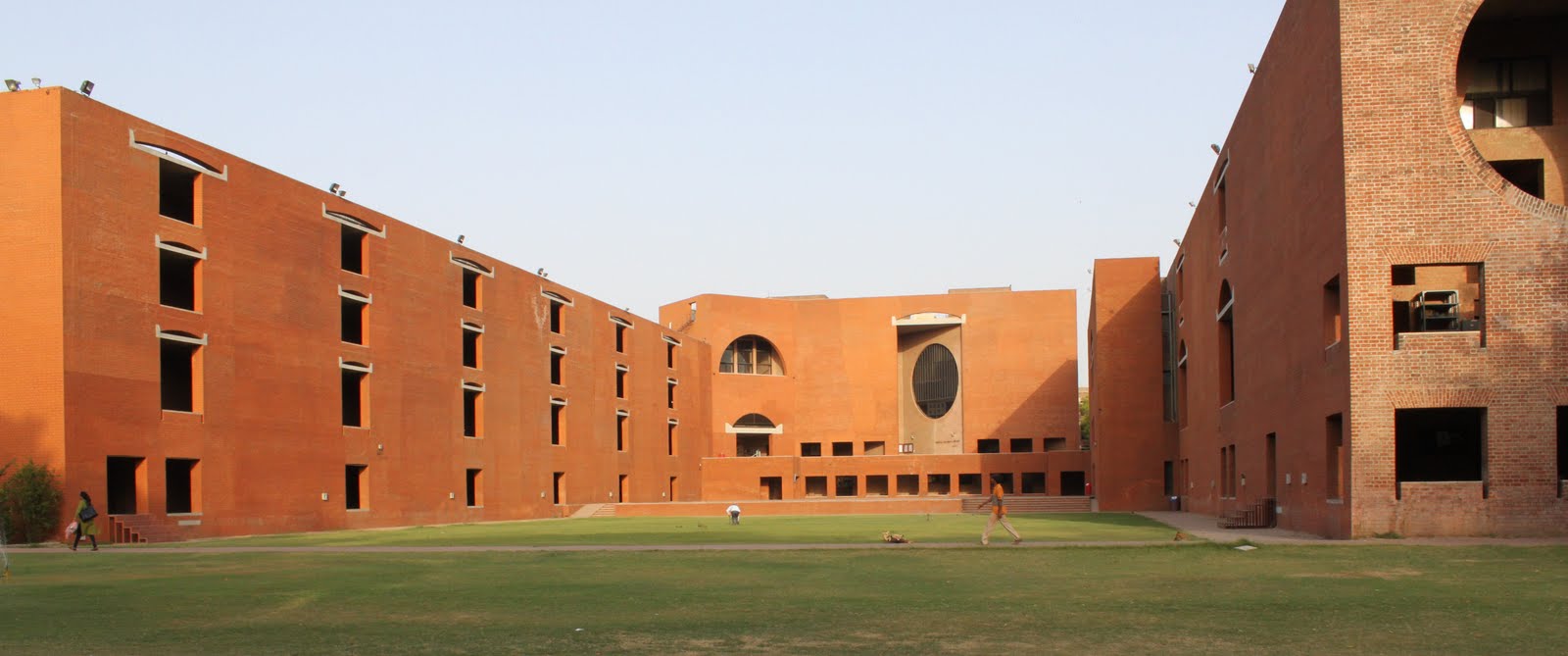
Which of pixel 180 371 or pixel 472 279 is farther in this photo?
pixel 472 279

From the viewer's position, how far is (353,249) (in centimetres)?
4744

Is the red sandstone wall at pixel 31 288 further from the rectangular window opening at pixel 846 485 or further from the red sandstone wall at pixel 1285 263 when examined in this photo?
the rectangular window opening at pixel 846 485

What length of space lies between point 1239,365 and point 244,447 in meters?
30.2

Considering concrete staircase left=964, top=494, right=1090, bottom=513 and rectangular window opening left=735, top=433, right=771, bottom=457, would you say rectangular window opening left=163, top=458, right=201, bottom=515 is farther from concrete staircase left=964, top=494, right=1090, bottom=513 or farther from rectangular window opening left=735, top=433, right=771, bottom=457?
rectangular window opening left=735, top=433, right=771, bottom=457

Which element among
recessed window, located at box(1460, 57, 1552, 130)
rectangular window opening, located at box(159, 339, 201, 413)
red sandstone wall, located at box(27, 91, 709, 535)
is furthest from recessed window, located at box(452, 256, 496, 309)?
recessed window, located at box(1460, 57, 1552, 130)

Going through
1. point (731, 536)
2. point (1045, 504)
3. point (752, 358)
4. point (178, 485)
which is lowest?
point (1045, 504)

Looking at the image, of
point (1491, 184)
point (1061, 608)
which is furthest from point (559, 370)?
point (1061, 608)

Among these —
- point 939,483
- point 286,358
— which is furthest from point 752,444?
point 286,358

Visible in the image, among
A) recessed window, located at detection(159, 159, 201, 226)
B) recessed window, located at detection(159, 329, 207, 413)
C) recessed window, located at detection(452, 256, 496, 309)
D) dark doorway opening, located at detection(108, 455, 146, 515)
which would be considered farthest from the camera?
recessed window, located at detection(452, 256, 496, 309)

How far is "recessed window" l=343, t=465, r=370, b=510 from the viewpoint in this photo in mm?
45469

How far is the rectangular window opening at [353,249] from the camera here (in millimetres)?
46281

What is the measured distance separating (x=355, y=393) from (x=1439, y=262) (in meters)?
35.7

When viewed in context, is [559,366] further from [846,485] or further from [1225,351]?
[1225,351]

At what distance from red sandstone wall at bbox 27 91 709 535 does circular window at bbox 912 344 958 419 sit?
96.4ft
